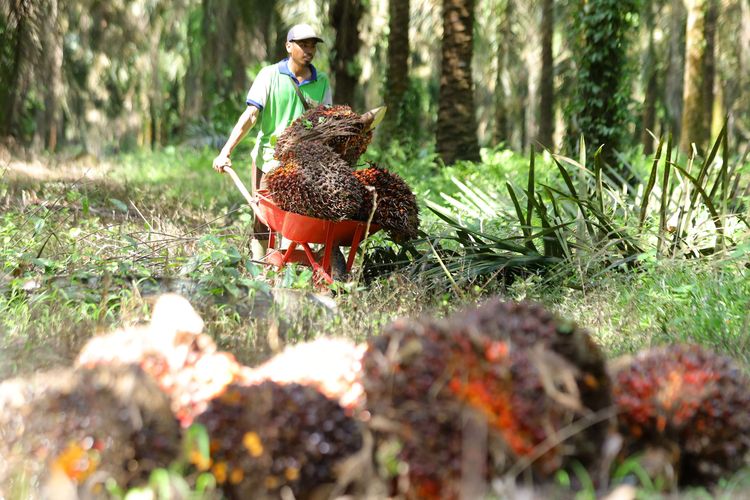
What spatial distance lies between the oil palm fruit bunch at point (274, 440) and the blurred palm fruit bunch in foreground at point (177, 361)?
199mm

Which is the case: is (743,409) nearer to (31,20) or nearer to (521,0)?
(31,20)

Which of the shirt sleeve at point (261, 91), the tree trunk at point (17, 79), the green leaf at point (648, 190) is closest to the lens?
the green leaf at point (648, 190)

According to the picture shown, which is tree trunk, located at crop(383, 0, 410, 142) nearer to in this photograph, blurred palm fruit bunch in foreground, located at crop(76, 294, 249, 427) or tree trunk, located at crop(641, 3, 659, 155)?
tree trunk, located at crop(641, 3, 659, 155)

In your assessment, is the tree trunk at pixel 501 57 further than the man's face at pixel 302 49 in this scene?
Yes

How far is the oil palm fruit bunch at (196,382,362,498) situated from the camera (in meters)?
2.54

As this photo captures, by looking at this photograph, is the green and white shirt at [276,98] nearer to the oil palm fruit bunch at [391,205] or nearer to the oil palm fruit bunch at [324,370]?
the oil palm fruit bunch at [391,205]

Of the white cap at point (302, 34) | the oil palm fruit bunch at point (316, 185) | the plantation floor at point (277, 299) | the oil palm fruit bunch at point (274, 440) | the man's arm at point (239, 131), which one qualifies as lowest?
the plantation floor at point (277, 299)

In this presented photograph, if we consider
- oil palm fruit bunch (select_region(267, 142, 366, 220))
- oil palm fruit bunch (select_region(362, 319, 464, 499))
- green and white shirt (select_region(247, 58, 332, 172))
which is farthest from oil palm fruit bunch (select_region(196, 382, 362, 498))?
green and white shirt (select_region(247, 58, 332, 172))

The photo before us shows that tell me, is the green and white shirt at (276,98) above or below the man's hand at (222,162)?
above

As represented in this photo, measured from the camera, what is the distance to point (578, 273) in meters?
5.94

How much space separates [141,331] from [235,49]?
15874mm

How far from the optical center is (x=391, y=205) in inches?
225

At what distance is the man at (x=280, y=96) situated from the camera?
251 inches

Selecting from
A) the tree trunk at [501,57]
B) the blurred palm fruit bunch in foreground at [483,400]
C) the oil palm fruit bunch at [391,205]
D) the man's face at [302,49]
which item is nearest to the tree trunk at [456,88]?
the man's face at [302,49]
